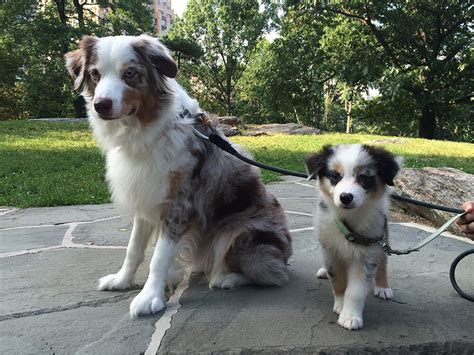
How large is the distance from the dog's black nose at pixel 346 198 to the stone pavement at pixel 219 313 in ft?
2.61

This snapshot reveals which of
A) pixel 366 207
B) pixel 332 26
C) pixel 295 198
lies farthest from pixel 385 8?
pixel 366 207

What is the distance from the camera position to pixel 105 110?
2.94 meters

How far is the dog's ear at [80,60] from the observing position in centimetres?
324

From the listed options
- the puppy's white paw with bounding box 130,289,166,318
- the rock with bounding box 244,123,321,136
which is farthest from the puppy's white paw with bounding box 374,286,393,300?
the rock with bounding box 244,123,321,136

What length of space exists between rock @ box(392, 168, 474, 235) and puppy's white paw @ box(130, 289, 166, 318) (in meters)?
3.66

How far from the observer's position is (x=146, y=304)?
3006 mm

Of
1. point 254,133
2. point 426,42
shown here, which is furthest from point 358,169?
point 426,42

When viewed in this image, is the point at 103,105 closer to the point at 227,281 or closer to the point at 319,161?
the point at 319,161

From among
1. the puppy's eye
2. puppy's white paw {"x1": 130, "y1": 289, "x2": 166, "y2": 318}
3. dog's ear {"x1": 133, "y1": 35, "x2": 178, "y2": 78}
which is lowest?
puppy's white paw {"x1": 130, "y1": 289, "x2": 166, "y2": 318}

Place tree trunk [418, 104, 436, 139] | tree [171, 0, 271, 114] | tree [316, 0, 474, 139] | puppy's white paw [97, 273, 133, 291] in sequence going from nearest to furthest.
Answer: puppy's white paw [97, 273, 133, 291], tree [316, 0, 474, 139], tree trunk [418, 104, 436, 139], tree [171, 0, 271, 114]

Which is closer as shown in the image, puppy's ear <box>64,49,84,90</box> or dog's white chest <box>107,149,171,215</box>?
dog's white chest <box>107,149,171,215</box>

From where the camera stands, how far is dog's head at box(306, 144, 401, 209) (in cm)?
291

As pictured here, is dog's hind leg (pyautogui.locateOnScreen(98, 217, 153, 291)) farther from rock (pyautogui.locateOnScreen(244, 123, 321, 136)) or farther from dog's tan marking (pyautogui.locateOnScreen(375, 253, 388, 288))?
rock (pyautogui.locateOnScreen(244, 123, 321, 136))

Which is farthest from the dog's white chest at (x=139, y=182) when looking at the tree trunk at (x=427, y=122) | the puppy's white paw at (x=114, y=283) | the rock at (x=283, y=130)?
the tree trunk at (x=427, y=122)
